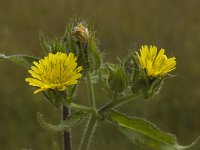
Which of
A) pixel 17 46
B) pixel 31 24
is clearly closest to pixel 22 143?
pixel 17 46

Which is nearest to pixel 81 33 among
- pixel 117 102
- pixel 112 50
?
pixel 117 102

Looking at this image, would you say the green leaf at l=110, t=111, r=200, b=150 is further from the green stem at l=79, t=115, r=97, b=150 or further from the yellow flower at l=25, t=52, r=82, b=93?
the yellow flower at l=25, t=52, r=82, b=93

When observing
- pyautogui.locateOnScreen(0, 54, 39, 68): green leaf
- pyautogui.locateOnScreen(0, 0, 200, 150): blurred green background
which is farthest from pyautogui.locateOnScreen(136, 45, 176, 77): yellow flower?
pyautogui.locateOnScreen(0, 0, 200, 150): blurred green background

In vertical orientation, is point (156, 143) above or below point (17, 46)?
below

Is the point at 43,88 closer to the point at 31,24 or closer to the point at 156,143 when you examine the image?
the point at 156,143

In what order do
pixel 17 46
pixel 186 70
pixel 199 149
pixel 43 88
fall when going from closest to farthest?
pixel 43 88 < pixel 199 149 < pixel 186 70 < pixel 17 46

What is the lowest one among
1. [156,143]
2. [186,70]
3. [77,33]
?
[156,143]

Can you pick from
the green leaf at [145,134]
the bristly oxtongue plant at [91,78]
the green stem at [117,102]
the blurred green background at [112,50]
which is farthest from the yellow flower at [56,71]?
the blurred green background at [112,50]
